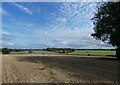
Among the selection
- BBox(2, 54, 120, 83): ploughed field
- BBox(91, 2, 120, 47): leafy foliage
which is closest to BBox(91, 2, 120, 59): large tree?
BBox(91, 2, 120, 47): leafy foliage

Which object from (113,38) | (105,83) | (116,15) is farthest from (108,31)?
(105,83)

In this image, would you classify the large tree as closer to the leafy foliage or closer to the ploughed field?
the leafy foliage

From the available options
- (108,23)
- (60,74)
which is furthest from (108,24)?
(60,74)

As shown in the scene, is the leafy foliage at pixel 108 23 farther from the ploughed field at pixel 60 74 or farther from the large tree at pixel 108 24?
the ploughed field at pixel 60 74

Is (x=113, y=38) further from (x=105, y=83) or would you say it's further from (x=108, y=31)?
(x=105, y=83)

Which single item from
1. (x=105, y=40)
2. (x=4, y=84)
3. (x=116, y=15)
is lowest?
(x=4, y=84)

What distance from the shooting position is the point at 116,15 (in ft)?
139

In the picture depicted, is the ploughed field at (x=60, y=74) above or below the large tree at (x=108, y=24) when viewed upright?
below

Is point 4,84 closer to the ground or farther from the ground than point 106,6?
closer to the ground

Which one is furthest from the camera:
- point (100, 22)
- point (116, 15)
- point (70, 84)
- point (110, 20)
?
point (100, 22)

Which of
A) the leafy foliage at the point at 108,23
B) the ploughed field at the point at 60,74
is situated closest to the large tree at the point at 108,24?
the leafy foliage at the point at 108,23

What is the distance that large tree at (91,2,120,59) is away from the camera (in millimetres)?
42931

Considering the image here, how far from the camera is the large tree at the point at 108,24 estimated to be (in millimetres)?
42931

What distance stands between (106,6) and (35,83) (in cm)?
3405
